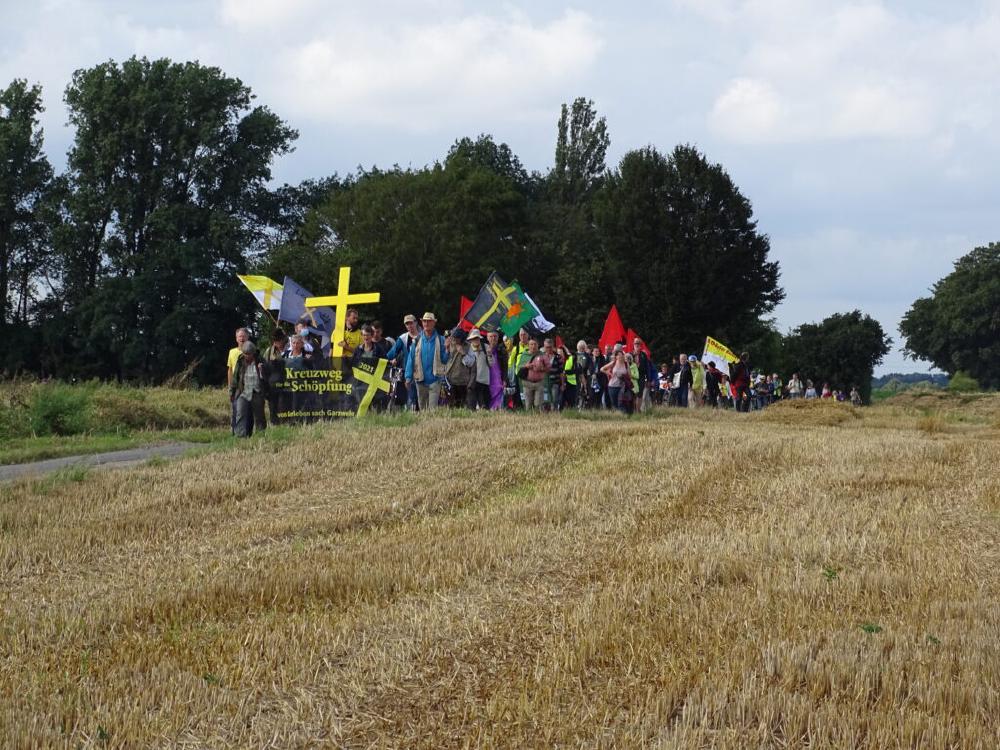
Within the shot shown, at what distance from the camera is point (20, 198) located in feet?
196

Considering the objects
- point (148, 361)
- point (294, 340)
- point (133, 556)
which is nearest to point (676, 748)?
point (133, 556)

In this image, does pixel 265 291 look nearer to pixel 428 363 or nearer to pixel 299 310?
pixel 299 310

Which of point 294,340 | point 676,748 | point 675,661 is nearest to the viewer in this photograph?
point 676,748

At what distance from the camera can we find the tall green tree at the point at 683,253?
56.3m

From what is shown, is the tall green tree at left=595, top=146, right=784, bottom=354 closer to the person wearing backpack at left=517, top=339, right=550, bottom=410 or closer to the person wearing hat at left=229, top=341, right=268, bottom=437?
the person wearing backpack at left=517, top=339, right=550, bottom=410

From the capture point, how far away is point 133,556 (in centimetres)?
1012

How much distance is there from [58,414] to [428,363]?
726cm

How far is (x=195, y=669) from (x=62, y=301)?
58.1 metres

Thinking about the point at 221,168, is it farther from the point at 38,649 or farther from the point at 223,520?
the point at 38,649

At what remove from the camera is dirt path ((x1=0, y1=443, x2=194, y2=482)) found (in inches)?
593

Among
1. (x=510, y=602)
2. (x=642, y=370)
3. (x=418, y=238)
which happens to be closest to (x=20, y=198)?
(x=418, y=238)

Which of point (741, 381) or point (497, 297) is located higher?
point (497, 297)

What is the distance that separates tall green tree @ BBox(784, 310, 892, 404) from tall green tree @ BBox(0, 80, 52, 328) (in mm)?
46487

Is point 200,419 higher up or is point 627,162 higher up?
point 627,162
